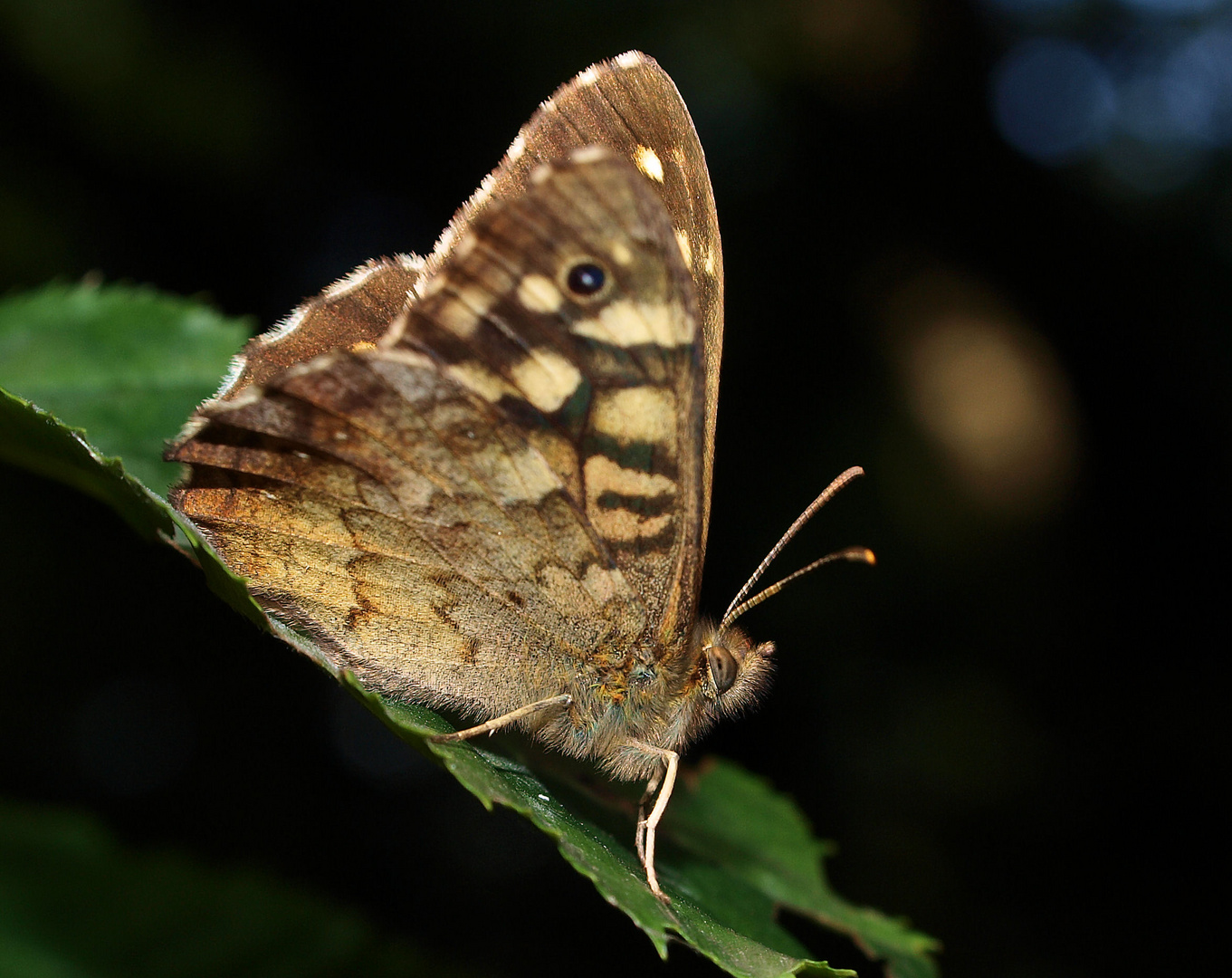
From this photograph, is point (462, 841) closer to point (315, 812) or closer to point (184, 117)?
point (315, 812)

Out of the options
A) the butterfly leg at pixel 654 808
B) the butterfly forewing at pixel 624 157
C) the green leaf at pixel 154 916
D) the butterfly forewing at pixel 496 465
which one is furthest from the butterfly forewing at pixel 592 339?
the green leaf at pixel 154 916

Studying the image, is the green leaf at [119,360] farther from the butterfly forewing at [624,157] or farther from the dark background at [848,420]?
the dark background at [848,420]

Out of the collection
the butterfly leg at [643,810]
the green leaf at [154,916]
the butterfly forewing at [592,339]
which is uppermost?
the butterfly forewing at [592,339]

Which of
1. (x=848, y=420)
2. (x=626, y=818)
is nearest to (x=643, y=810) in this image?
(x=626, y=818)

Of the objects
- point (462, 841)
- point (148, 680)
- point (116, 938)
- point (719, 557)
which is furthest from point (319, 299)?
point (462, 841)

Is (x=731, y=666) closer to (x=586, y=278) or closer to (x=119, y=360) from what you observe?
(x=586, y=278)

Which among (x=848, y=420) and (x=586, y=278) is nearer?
(x=586, y=278)

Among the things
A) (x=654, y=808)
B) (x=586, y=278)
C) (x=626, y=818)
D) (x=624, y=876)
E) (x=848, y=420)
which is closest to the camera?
(x=624, y=876)
